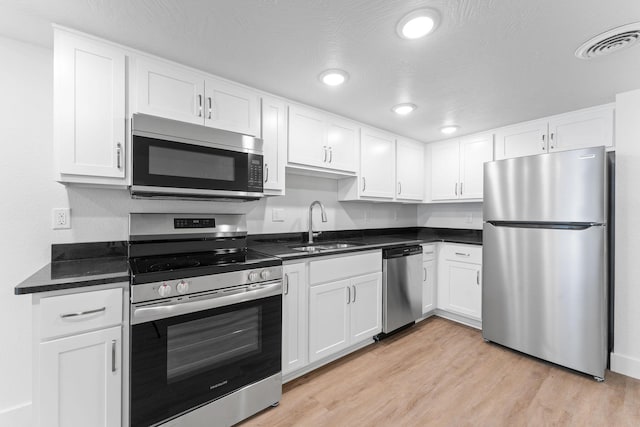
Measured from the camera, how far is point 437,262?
3361 millimetres

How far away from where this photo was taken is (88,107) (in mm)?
1552

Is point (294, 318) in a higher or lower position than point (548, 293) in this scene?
lower

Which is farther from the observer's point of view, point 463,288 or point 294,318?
point 463,288

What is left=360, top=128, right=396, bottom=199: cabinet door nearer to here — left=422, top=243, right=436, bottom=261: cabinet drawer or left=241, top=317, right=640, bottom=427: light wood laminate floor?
left=422, top=243, right=436, bottom=261: cabinet drawer

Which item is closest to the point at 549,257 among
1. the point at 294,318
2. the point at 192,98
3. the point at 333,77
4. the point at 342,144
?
the point at 342,144

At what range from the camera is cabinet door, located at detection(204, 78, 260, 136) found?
1930 millimetres

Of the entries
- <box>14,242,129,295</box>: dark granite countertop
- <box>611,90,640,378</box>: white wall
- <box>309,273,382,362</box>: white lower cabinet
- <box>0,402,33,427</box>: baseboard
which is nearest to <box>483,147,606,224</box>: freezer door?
<box>611,90,640,378</box>: white wall

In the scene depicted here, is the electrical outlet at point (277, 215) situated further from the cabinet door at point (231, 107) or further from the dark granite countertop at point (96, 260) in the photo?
the cabinet door at point (231, 107)

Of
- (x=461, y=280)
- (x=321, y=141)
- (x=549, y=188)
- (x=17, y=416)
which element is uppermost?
(x=321, y=141)

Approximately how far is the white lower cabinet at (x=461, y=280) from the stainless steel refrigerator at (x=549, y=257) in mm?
275

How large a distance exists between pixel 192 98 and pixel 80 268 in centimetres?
123

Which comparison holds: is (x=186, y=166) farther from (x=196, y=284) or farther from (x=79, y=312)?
(x=79, y=312)

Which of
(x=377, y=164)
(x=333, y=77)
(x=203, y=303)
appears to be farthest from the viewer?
(x=377, y=164)

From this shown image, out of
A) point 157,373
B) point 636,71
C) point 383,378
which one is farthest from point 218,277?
point 636,71
